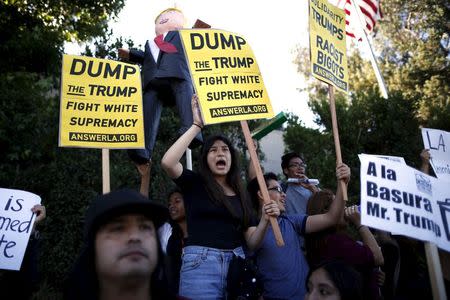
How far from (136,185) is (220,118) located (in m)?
3.50

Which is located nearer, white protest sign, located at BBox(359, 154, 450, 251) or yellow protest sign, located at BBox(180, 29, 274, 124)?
white protest sign, located at BBox(359, 154, 450, 251)

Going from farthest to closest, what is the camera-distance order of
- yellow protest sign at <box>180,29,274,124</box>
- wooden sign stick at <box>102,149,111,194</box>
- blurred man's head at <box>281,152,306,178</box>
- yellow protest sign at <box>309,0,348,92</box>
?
blurred man's head at <box>281,152,306,178</box> → yellow protest sign at <box>309,0,348,92</box> → yellow protest sign at <box>180,29,274,124</box> → wooden sign stick at <box>102,149,111,194</box>

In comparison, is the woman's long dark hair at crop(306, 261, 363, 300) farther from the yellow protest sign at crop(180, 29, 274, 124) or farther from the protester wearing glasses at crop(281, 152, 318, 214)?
the protester wearing glasses at crop(281, 152, 318, 214)

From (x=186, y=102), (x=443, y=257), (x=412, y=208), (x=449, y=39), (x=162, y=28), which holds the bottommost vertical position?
(x=443, y=257)

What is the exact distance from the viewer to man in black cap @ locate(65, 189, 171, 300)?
6.89 ft

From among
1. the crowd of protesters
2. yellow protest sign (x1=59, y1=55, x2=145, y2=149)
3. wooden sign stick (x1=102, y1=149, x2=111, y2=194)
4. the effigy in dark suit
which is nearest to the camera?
the crowd of protesters

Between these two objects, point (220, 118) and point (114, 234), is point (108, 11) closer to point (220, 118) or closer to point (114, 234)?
point (220, 118)

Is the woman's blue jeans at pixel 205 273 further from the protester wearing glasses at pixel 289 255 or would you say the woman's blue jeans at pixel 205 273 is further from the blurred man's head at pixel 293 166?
the blurred man's head at pixel 293 166

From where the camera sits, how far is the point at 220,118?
393 centimetres

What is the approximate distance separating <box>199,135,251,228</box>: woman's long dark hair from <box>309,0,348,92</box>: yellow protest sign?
107cm

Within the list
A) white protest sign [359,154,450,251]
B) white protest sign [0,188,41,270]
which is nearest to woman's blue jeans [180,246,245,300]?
white protest sign [359,154,450,251]

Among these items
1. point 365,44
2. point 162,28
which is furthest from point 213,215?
point 365,44

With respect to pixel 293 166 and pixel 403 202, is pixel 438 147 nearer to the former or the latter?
pixel 293 166

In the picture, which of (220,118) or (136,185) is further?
(136,185)
